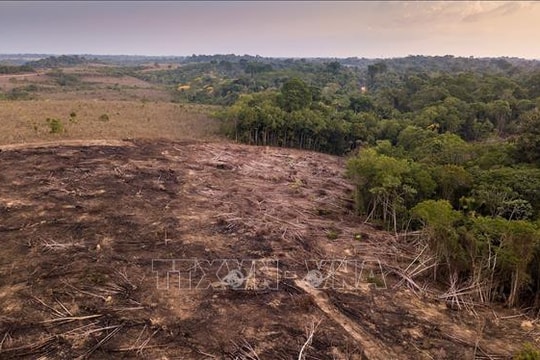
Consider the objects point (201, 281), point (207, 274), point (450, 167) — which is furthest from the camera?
point (450, 167)

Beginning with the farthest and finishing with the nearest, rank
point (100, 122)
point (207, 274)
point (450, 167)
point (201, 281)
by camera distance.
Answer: point (100, 122) → point (450, 167) → point (207, 274) → point (201, 281)

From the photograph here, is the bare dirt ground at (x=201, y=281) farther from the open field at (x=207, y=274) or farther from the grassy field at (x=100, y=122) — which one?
the grassy field at (x=100, y=122)

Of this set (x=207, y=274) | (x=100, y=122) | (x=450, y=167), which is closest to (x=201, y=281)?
(x=207, y=274)

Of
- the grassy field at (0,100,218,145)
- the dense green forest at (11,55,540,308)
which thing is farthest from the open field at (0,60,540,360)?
the grassy field at (0,100,218,145)

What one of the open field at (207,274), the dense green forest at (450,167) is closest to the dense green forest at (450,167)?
the dense green forest at (450,167)

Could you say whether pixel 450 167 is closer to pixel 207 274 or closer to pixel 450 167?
pixel 450 167

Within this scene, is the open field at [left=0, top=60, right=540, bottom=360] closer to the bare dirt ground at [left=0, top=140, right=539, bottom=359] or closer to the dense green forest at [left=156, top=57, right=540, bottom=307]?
the bare dirt ground at [left=0, top=140, right=539, bottom=359]

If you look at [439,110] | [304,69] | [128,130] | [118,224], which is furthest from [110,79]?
[118,224]
